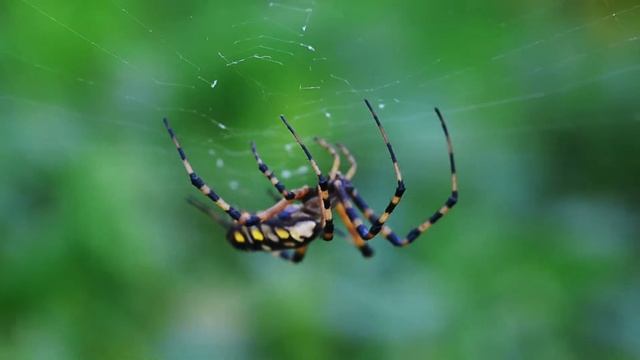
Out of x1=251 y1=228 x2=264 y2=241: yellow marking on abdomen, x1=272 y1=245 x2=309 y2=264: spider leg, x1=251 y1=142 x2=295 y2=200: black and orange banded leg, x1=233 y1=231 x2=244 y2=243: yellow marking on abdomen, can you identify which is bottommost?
x1=272 y1=245 x2=309 y2=264: spider leg

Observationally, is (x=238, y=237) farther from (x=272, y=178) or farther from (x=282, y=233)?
(x=272, y=178)

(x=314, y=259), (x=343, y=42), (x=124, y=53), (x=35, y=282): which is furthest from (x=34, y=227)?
(x=343, y=42)

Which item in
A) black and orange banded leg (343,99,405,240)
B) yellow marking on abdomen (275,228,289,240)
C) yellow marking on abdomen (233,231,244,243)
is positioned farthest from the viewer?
yellow marking on abdomen (233,231,244,243)

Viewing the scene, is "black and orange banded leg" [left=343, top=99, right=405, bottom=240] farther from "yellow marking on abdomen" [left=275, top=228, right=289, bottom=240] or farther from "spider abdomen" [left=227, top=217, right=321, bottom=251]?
"yellow marking on abdomen" [left=275, top=228, right=289, bottom=240]

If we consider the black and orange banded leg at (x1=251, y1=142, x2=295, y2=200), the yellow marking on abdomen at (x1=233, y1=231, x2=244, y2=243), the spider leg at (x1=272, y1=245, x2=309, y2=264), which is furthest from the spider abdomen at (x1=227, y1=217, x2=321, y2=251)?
the spider leg at (x1=272, y1=245, x2=309, y2=264)

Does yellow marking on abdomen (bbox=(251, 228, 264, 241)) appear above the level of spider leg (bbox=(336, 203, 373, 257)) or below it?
above

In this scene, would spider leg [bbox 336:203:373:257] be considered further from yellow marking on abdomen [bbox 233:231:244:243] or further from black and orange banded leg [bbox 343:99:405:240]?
yellow marking on abdomen [bbox 233:231:244:243]

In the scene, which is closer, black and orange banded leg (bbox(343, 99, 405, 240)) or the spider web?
black and orange banded leg (bbox(343, 99, 405, 240))

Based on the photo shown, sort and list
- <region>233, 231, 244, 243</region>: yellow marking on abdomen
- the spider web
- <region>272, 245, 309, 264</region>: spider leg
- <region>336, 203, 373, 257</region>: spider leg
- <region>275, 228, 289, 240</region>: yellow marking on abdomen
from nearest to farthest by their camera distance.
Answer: <region>275, 228, 289, 240</region>: yellow marking on abdomen, <region>233, 231, 244, 243</region>: yellow marking on abdomen, <region>336, 203, 373, 257</region>: spider leg, <region>272, 245, 309, 264</region>: spider leg, the spider web
